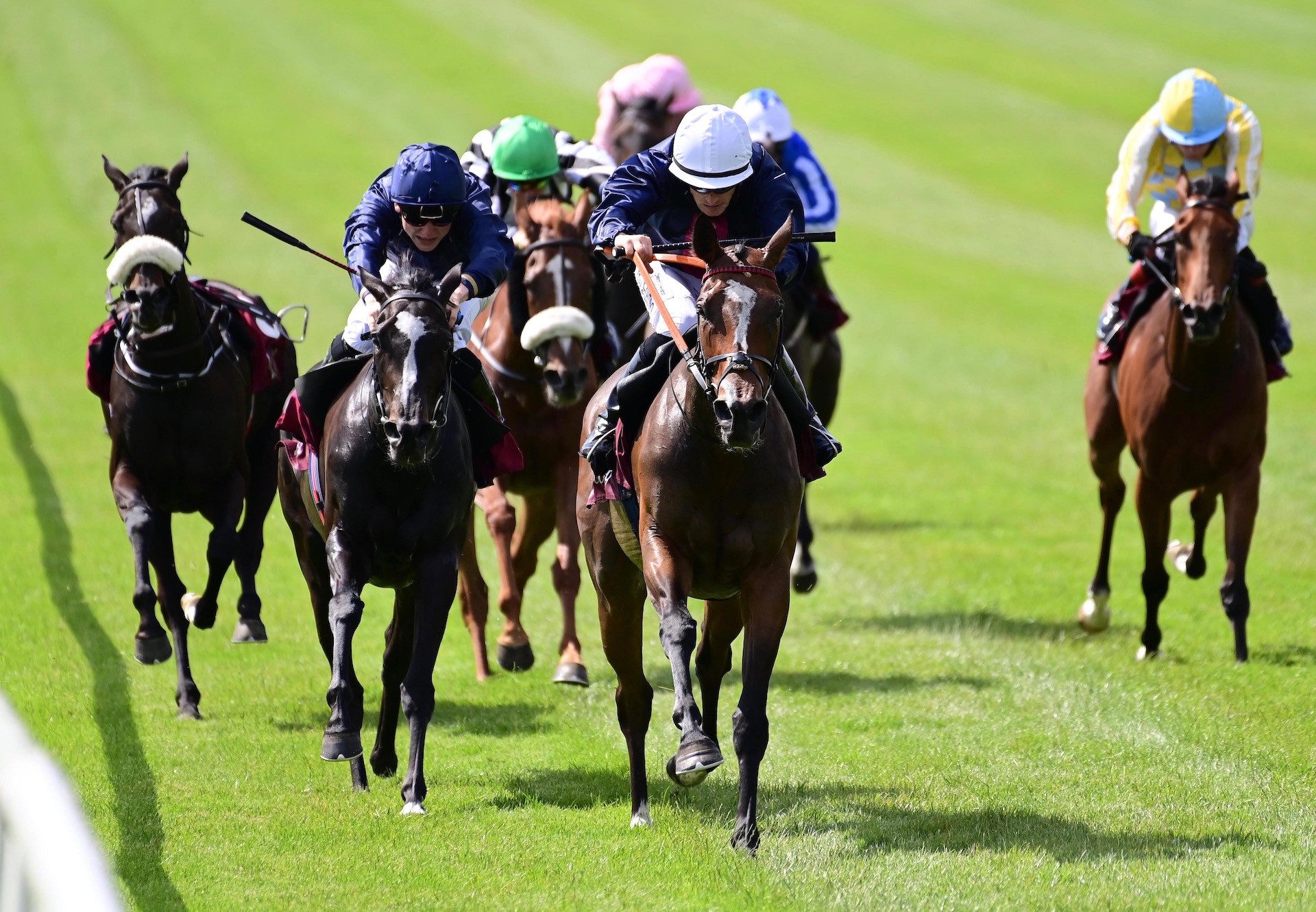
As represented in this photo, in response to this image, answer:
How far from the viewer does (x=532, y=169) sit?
1002 cm

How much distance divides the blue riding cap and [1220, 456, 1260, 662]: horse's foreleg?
4567 mm

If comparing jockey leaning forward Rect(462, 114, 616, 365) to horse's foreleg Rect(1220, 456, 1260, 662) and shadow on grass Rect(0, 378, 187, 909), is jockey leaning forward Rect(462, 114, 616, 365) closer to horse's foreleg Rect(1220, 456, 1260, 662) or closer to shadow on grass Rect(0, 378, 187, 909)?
shadow on grass Rect(0, 378, 187, 909)

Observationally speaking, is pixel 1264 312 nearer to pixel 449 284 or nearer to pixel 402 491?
pixel 449 284

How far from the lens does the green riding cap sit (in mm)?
9953

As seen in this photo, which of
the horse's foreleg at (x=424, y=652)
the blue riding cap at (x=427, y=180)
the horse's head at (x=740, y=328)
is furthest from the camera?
the blue riding cap at (x=427, y=180)

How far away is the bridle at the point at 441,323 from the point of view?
22.6 feet

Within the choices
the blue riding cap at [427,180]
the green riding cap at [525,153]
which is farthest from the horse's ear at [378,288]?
the green riding cap at [525,153]

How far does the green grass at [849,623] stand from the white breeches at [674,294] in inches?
77.0

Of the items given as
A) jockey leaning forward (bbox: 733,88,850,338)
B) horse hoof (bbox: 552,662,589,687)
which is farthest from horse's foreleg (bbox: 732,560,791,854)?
jockey leaning forward (bbox: 733,88,850,338)

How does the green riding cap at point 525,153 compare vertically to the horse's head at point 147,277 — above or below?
above

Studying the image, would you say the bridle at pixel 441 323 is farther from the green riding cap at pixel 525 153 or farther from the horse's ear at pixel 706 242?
the green riding cap at pixel 525 153

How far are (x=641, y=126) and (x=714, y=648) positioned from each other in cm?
462

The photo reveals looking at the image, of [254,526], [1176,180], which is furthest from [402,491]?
[1176,180]

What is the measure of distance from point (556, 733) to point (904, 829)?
2.26 metres
